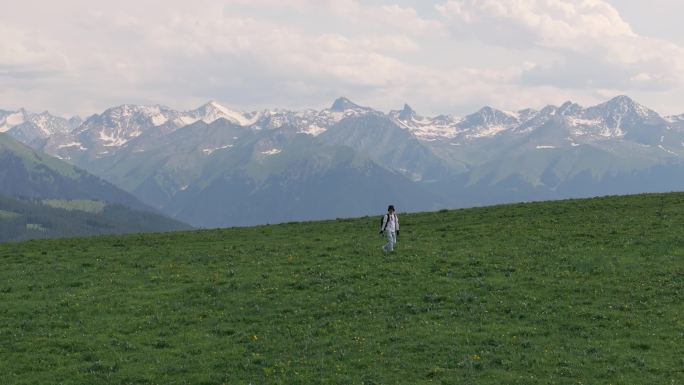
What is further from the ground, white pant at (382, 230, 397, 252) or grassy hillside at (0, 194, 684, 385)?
white pant at (382, 230, 397, 252)

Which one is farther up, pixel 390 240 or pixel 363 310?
pixel 390 240

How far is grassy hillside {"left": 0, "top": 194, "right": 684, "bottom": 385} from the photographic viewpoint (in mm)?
27875

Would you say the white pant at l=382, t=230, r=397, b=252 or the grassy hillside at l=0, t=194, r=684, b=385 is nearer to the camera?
the grassy hillside at l=0, t=194, r=684, b=385

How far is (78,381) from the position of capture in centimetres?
2720

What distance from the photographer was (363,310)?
35.2 metres

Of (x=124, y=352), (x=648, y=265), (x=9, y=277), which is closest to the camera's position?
(x=124, y=352)

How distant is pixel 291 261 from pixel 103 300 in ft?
43.8

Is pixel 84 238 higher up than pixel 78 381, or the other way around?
pixel 84 238

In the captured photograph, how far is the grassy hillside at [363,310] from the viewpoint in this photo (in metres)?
27.9

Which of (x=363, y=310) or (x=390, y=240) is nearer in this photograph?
(x=363, y=310)

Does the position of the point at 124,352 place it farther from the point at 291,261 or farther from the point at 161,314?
the point at 291,261

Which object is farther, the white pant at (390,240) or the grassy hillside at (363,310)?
the white pant at (390,240)

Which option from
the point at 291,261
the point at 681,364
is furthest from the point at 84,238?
the point at 681,364

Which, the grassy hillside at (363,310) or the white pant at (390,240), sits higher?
the white pant at (390,240)
